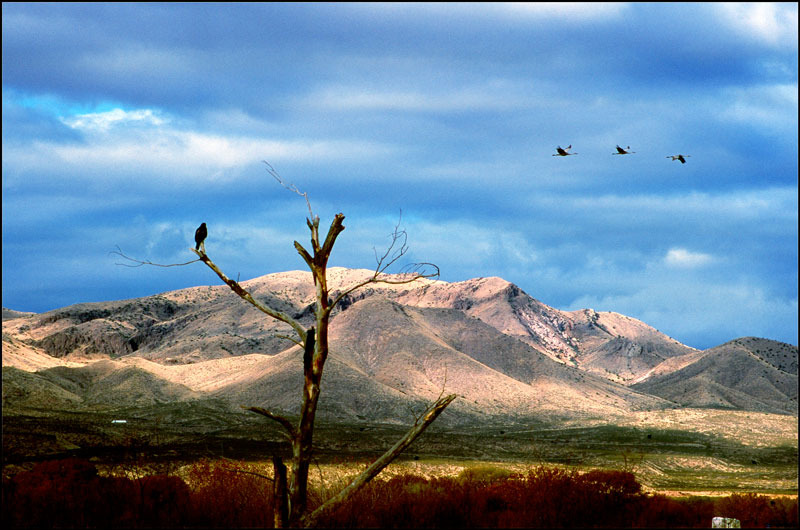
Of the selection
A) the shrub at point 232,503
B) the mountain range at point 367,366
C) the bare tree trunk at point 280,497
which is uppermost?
the mountain range at point 367,366

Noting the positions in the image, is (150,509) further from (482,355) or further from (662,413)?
(482,355)

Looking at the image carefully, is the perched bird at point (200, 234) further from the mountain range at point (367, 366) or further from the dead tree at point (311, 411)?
the mountain range at point (367, 366)

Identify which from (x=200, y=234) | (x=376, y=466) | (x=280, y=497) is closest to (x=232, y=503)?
(x=280, y=497)

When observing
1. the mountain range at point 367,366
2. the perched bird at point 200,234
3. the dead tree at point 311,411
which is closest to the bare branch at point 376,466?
the dead tree at point 311,411

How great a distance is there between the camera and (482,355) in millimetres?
122188

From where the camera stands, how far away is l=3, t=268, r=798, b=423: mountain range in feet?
303

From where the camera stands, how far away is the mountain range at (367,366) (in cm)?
9238

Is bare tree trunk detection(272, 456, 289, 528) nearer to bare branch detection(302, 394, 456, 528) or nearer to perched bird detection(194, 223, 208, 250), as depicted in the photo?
bare branch detection(302, 394, 456, 528)

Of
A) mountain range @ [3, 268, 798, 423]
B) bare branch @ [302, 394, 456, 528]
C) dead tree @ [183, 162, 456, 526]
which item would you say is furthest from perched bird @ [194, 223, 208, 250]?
mountain range @ [3, 268, 798, 423]

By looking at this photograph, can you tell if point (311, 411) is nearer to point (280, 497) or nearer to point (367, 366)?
point (280, 497)

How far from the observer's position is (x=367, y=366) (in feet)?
357

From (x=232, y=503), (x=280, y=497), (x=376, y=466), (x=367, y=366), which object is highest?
(x=367, y=366)

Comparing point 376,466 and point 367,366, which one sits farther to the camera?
point 367,366

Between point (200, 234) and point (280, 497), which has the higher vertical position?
point (200, 234)
